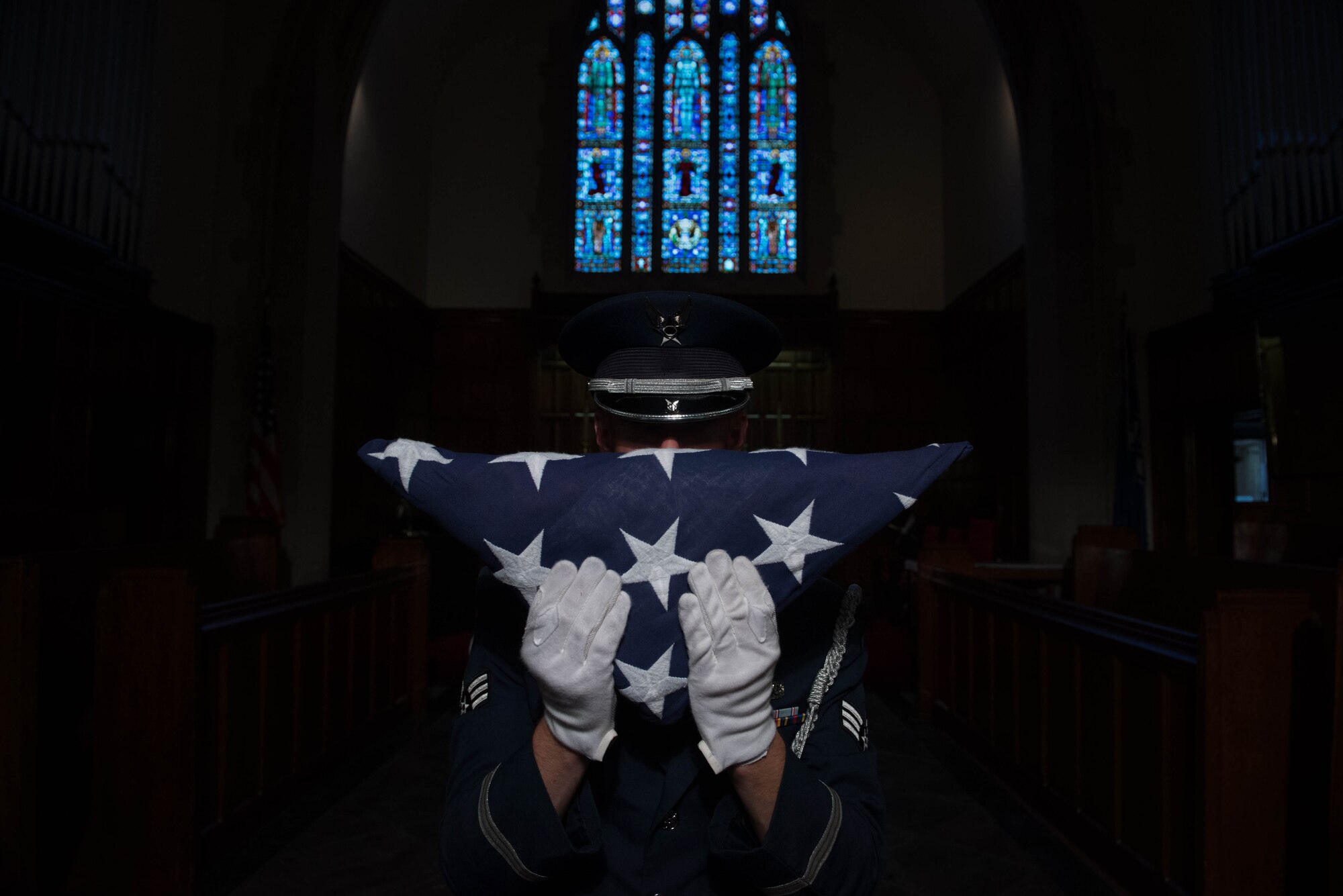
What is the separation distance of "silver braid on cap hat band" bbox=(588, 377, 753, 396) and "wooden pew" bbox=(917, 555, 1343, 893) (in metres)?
1.74

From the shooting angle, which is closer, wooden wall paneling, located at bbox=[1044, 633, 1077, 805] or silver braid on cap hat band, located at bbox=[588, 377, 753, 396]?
silver braid on cap hat band, located at bbox=[588, 377, 753, 396]

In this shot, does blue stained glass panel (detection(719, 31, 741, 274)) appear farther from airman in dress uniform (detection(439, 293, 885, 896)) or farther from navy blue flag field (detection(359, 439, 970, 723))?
navy blue flag field (detection(359, 439, 970, 723))

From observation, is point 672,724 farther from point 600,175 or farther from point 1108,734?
point 600,175

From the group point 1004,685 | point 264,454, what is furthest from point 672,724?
point 264,454

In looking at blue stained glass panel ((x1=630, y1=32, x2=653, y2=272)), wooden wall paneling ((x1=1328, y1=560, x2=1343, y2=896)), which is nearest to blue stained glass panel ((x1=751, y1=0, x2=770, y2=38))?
blue stained glass panel ((x1=630, y1=32, x2=653, y2=272))

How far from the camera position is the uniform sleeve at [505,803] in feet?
2.96

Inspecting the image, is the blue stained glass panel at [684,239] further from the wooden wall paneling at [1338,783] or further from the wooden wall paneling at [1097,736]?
the wooden wall paneling at [1338,783]

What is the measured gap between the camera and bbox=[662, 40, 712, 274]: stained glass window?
35.9 feet

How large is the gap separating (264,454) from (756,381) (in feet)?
19.5

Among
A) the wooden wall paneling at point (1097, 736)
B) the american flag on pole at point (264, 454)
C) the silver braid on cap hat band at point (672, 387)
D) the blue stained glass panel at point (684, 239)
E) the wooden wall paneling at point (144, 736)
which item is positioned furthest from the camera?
the blue stained glass panel at point (684, 239)

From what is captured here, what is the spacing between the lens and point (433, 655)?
5574mm

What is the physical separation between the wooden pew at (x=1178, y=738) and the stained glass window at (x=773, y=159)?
822 cm

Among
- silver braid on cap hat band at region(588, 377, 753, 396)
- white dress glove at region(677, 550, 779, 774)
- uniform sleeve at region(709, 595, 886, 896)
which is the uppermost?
silver braid on cap hat band at region(588, 377, 753, 396)

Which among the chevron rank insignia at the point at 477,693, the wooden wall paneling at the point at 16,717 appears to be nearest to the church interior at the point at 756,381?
the wooden wall paneling at the point at 16,717
